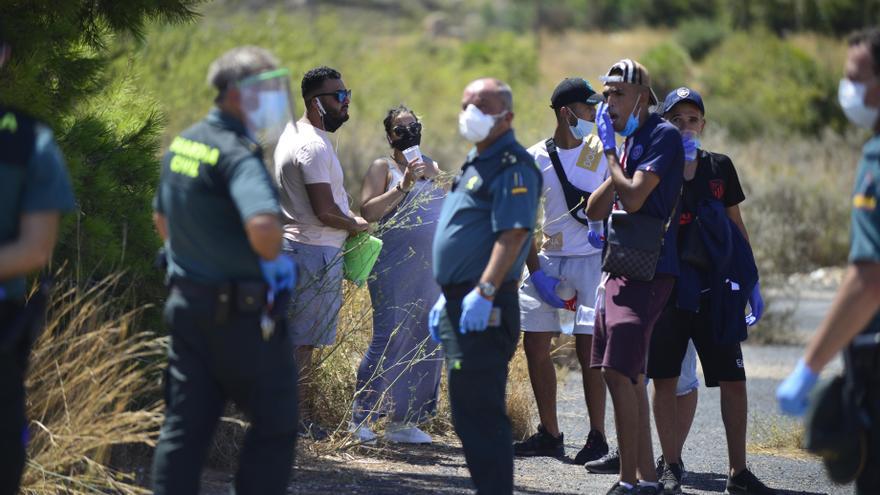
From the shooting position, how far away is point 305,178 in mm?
6781

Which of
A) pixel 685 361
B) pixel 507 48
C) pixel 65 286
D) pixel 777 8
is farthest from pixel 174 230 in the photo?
pixel 777 8

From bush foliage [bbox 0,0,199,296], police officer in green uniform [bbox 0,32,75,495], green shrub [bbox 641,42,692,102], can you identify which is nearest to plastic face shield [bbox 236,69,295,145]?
police officer in green uniform [bbox 0,32,75,495]

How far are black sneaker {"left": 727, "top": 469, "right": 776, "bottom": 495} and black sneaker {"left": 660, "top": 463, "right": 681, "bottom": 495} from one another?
11.6 inches

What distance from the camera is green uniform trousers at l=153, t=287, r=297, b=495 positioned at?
4270 mm

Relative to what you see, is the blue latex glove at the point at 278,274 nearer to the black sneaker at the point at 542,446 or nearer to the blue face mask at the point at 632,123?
the blue face mask at the point at 632,123

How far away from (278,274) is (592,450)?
317 centimetres

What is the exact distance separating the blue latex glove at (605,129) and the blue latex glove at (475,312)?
125cm

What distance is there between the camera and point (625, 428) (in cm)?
571

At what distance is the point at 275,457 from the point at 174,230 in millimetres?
876

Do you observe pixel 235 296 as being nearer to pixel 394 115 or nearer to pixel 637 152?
pixel 637 152

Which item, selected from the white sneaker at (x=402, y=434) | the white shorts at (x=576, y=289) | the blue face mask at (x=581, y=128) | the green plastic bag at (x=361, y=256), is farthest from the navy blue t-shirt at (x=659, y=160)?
the white sneaker at (x=402, y=434)

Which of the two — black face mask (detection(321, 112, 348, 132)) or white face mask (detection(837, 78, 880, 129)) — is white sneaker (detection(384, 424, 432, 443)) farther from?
white face mask (detection(837, 78, 880, 129))

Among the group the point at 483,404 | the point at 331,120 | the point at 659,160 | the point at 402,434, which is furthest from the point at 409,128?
the point at 483,404

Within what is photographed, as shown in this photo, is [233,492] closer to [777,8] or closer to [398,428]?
[398,428]
